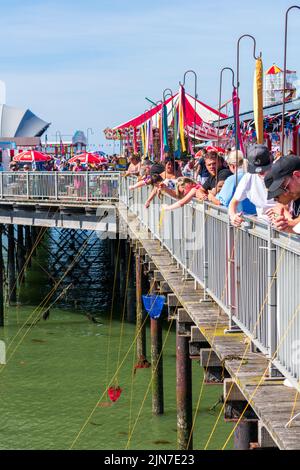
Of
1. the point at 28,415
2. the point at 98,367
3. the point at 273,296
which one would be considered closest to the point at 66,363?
the point at 98,367

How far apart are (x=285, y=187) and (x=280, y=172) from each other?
0.32 feet

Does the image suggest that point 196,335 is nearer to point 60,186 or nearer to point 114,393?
point 114,393

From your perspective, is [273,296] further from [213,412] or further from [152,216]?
[213,412]

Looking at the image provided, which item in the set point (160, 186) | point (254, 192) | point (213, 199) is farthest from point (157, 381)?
point (254, 192)

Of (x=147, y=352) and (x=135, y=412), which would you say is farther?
(x=147, y=352)

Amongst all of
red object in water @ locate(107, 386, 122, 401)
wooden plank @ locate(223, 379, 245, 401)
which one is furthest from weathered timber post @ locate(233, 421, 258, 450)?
red object in water @ locate(107, 386, 122, 401)

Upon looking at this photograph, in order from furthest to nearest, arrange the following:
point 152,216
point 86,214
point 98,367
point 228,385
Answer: point 86,214 → point 98,367 → point 152,216 → point 228,385

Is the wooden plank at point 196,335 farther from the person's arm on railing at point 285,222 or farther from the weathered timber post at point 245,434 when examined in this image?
the person's arm on railing at point 285,222

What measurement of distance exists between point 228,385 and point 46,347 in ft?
53.5

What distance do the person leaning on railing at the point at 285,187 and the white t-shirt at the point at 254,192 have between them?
1.24m

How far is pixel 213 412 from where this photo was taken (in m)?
15.4

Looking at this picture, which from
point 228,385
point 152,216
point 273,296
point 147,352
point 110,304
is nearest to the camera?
point 273,296

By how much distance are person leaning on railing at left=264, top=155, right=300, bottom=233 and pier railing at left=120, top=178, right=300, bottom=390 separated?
0.09 metres

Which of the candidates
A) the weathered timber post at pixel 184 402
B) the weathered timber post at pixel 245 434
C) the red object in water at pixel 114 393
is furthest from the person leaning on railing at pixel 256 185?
the red object in water at pixel 114 393
